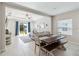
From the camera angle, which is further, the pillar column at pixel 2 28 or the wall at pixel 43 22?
the wall at pixel 43 22

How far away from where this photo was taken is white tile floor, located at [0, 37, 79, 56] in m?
1.89

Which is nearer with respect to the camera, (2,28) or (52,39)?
(2,28)

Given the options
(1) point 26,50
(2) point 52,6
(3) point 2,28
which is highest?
(2) point 52,6

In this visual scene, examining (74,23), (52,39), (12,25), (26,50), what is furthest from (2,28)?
(74,23)

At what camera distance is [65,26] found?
2.00 metres

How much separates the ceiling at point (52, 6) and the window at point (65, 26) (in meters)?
0.25

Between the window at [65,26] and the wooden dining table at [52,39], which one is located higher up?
the window at [65,26]

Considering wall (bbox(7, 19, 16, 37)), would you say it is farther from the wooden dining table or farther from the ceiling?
the wooden dining table

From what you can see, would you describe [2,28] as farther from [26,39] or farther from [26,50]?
[26,50]

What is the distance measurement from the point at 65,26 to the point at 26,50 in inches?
42.3

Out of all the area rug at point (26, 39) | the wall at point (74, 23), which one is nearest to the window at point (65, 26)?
the wall at point (74, 23)

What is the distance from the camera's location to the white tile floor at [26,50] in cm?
189

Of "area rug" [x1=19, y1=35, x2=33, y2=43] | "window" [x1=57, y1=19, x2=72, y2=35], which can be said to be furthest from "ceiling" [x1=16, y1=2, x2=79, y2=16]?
"area rug" [x1=19, y1=35, x2=33, y2=43]

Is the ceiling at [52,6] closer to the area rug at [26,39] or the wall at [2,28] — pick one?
the wall at [2,28]
